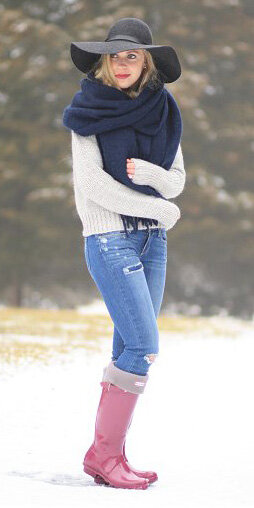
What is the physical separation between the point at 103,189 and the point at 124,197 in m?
0.09

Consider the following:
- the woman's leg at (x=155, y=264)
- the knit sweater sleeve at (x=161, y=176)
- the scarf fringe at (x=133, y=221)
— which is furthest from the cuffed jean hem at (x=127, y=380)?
the knit sweater sleeve at (x=161, y=176)

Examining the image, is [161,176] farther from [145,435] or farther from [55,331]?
[55,331]

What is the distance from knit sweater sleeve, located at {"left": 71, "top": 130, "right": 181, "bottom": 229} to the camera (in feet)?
11.4

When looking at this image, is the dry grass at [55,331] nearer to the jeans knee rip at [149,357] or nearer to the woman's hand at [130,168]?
the jeans knee rip at [149,357]

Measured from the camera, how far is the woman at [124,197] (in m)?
3.46

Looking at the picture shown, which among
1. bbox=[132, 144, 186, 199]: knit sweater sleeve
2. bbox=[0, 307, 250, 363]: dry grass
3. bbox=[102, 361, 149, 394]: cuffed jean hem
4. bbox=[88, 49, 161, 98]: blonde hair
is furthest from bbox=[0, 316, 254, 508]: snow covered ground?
bbox=[88, 49, 161, 98]: blonde hair

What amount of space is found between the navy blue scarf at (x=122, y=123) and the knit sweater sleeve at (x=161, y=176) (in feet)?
0.11

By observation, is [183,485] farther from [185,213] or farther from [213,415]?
[185,213]

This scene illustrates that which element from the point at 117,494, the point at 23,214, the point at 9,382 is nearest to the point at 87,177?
the point at 117,494

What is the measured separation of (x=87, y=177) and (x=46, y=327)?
897 cm

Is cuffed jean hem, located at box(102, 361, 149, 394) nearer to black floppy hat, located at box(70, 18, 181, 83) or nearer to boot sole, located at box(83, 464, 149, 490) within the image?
boot sole, located at box(83, 464, 149, 490)

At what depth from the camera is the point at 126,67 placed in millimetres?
3525

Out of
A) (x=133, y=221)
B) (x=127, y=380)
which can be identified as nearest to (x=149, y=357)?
(x=127, y=380)

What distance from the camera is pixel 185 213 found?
61.9ft
